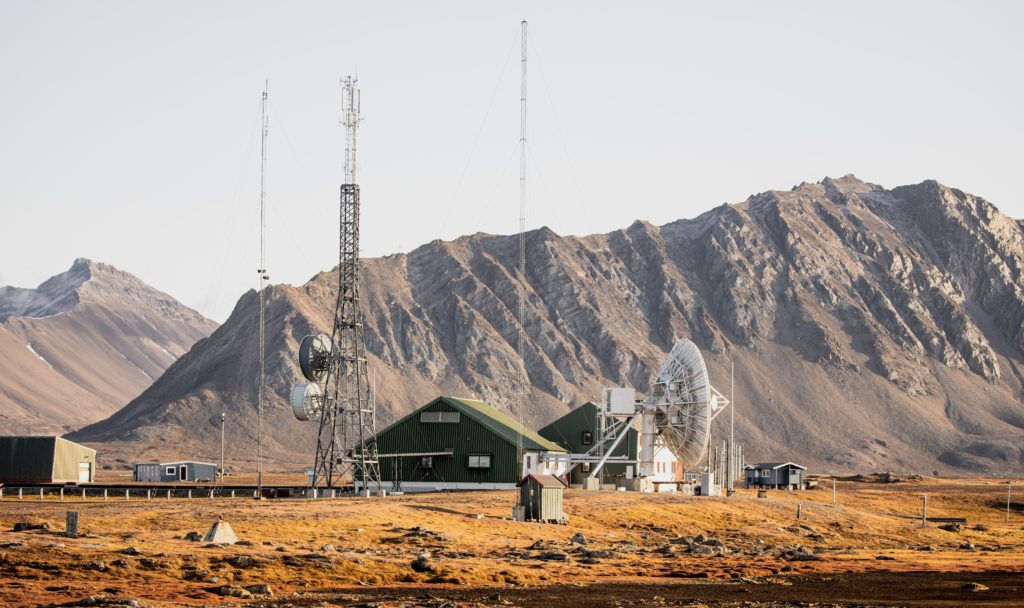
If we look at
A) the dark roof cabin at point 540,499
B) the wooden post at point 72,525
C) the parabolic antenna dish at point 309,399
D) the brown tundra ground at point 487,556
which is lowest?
the brown tundra ground at point 487,556

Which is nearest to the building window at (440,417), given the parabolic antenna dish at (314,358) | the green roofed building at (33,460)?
the parabolic antenna dish at (314,358)

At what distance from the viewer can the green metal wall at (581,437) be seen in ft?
342

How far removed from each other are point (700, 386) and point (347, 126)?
104 ft

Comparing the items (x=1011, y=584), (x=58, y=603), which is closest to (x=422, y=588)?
(x=58, y=603)

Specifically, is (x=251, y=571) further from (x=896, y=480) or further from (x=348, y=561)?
(x=896, y=480)

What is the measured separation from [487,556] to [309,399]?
42.8m

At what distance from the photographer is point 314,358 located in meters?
95.4

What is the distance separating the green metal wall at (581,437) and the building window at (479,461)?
10.1m

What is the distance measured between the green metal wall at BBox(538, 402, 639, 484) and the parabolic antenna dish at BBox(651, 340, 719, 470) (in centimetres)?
447

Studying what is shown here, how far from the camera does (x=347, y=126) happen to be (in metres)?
91.4

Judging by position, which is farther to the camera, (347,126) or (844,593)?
(347,126)

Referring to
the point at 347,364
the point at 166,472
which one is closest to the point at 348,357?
the point at 347,364

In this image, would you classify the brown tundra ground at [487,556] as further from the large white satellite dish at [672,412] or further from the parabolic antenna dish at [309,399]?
the parabolic antenna dish at [309,399]

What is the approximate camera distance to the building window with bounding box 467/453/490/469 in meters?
95.6
